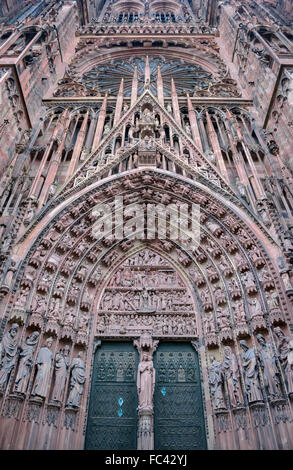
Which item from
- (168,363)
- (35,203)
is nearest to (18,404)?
(168,363)

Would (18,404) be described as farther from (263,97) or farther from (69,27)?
(69,27)

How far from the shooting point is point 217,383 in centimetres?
645

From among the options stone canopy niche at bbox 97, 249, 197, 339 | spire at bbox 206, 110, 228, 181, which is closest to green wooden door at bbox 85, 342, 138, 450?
stone canopy niche at bbox 97, 249, 197, 339

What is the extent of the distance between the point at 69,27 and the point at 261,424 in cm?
1789

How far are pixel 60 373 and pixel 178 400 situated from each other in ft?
7.88

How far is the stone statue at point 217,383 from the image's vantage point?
624 centimetres

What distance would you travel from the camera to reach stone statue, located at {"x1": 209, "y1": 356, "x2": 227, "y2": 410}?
624cm

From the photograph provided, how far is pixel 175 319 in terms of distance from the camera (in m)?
7.84

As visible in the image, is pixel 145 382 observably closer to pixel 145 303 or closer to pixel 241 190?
pixel 145 303

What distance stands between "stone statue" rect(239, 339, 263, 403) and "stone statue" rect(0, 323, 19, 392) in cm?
415

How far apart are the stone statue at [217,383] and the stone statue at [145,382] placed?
3.75 feet

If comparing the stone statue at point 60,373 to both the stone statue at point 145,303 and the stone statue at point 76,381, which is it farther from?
the stone statue at point 145,303

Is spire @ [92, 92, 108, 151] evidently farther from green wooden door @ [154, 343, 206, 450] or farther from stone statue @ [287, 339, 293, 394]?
stone statue @ [287, 339, 293, 394]

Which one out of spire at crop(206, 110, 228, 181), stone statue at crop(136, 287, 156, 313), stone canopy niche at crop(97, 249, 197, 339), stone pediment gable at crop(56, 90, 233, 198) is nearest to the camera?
stone canopy niche at crop(97, 249, 197, 339)
